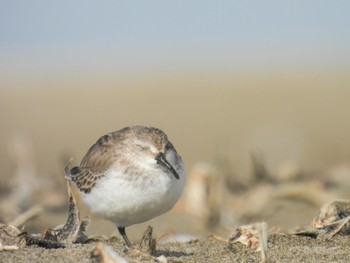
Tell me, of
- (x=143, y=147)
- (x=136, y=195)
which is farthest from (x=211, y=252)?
(x=143, y=147)

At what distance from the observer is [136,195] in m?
4.75

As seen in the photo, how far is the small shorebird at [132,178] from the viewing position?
4.77 m

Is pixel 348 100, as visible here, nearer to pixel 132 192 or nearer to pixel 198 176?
pixel 198 176

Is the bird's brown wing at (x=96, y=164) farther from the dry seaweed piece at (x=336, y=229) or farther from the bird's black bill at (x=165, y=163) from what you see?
the dry seaweed piece at (x=336, y=229)

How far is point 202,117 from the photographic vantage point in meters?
17.0

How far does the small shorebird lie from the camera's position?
477 cm

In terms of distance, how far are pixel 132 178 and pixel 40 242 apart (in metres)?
0.60

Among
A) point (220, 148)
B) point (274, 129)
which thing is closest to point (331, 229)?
point (220, 148)

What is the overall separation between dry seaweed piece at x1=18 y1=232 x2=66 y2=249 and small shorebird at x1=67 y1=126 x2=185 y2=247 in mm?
399

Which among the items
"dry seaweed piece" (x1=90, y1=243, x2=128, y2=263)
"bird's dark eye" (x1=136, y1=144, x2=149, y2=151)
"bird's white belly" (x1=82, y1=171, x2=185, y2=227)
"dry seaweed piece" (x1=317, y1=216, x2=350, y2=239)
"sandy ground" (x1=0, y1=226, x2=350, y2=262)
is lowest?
"dry seaweed piece" (x1=90, y1=243, x2=128, y2=263)

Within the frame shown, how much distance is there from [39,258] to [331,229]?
163 cm

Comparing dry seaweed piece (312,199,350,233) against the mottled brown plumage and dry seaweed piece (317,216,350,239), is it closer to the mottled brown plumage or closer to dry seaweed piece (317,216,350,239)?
dry seaweed piece (317,216,350,239)

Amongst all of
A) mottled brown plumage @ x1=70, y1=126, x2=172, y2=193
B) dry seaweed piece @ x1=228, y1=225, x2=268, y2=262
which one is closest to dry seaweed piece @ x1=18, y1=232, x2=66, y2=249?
mottled brown plumage @ x1=70, y1=126, x2=172, y2=193

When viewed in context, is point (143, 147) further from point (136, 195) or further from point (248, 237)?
point (248, 237)
